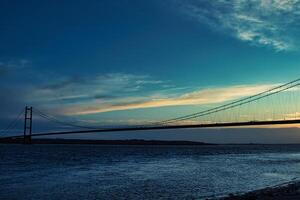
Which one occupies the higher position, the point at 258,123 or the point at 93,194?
the point at 258,123

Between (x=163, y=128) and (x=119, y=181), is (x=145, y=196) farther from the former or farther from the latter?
(x=163, y=128)

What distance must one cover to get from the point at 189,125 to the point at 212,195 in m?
42.4

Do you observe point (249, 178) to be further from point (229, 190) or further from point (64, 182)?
point (64, 182)

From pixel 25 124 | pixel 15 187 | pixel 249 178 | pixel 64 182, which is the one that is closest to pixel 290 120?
pixel 249 178

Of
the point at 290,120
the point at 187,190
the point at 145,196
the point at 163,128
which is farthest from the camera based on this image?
the point at 163,128

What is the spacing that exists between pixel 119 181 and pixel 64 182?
347 centimetres

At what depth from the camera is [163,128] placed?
7181 cm

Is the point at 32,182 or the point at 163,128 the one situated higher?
the point at 163,128

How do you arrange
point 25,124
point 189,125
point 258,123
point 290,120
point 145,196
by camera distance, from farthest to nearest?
point 25,124, point 189,125, point 258,123, point 290,120, point 145,196

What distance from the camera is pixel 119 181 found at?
28.9 meters

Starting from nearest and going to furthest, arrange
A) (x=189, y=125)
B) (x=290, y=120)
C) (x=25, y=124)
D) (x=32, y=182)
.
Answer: (x=32, y=182) → (x=290, y=120) → (x=189, y=125) → (x=25, y=124)

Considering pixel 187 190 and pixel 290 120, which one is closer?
pixel 187 190

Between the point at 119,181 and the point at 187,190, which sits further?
the point at 119,181

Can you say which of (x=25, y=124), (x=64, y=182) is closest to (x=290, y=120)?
(x=64, y=182)
